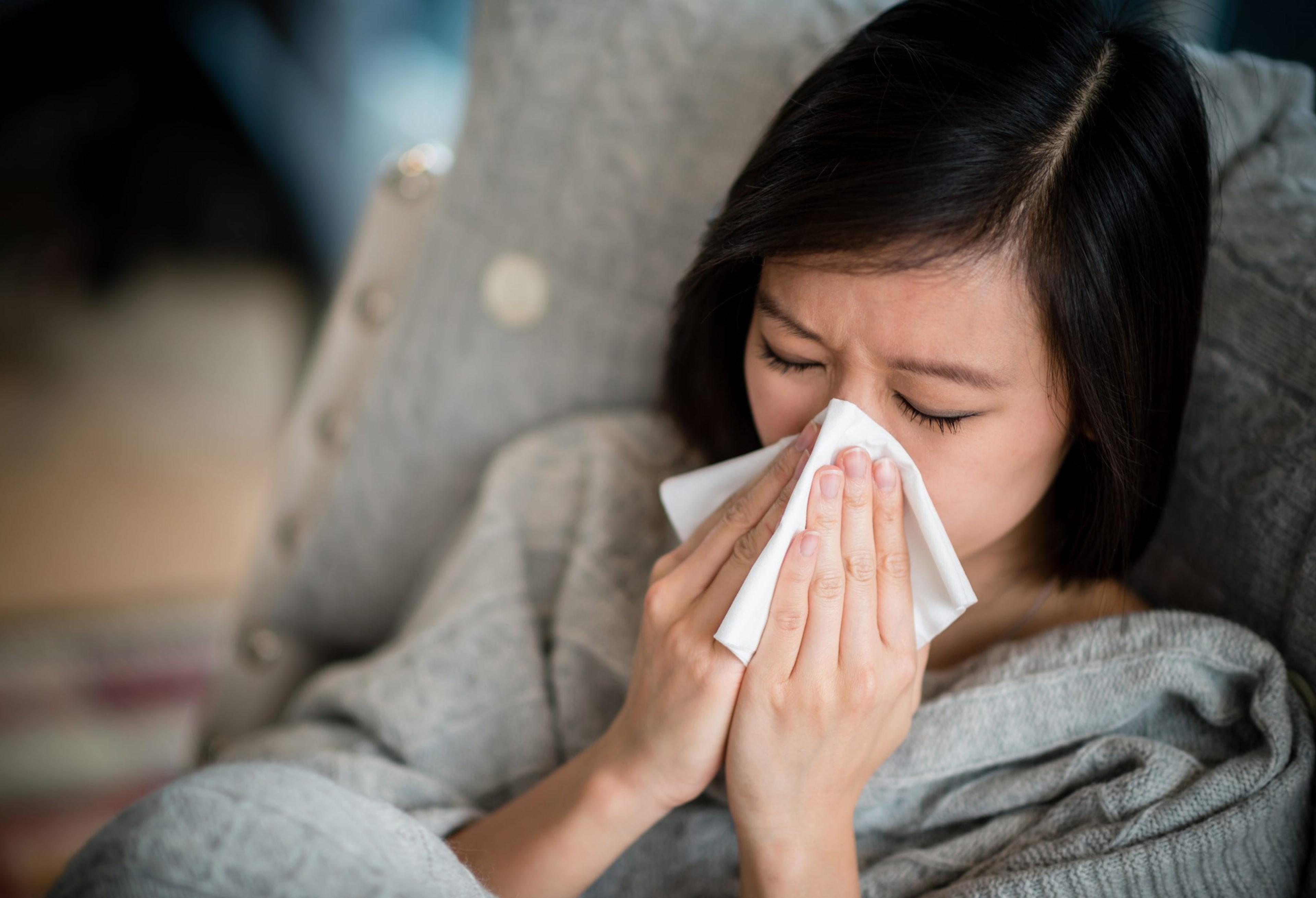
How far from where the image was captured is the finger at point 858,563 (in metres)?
0.70

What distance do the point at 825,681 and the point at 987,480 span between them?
215 mm

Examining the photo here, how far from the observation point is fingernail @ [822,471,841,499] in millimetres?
698

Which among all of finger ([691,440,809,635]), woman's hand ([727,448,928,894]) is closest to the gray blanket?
woman's hand ([727,448,928,894])

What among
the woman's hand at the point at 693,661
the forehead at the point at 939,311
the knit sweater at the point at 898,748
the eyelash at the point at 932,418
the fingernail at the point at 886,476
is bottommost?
the knit sweater at the point at 898,748

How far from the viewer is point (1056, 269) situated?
71 centimetres

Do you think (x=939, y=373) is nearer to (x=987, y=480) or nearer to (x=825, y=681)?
(x=987, y=480)

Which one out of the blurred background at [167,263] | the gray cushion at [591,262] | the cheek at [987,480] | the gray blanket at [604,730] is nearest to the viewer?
the gray blanket at [604,730]

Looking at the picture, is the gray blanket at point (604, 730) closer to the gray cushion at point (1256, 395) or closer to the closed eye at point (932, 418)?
the gray cushion at point (1256, 395)

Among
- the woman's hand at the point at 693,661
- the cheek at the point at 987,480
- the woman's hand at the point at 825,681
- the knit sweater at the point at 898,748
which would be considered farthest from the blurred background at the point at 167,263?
the cheek at the point at 987,480

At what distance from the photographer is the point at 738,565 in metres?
0.75

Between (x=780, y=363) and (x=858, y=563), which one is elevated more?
(x=780, y=363)

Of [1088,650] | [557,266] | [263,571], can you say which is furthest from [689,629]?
[263,571]

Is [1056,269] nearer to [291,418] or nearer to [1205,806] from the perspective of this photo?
[1205,806]

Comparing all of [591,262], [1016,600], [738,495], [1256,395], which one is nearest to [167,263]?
[591,262]
